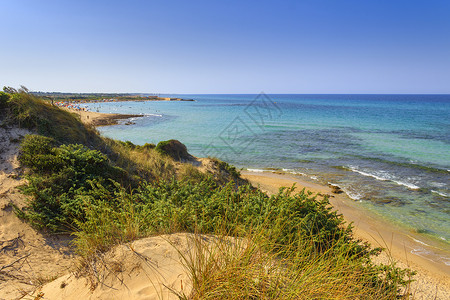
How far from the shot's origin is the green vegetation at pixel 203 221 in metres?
2.69

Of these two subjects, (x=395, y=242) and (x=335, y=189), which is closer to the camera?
(x=395, y=242)

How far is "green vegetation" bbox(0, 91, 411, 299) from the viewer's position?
8.83 feet

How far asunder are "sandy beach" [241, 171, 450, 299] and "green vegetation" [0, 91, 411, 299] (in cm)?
81

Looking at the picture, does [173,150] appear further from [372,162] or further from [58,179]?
[372,162]

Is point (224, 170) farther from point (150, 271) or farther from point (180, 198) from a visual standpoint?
point (150, 271)

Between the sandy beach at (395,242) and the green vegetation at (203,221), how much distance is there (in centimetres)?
81

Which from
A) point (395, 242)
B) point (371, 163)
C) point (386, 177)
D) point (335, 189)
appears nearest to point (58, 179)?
point (395, 242)

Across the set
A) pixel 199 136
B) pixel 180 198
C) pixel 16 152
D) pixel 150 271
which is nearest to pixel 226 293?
pixel 150 271

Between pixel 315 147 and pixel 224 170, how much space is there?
14.7m

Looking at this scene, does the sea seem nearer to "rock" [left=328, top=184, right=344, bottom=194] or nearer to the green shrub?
"rock" [left=328, top=184, right=344, bottom=194]

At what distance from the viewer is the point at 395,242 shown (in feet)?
29.2

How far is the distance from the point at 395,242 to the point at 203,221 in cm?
892

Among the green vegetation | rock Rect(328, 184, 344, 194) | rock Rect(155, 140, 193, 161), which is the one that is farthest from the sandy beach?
rock Rect(155, 140, 193, 161)

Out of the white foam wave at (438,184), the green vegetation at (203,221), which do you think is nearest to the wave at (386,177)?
the white foam wave at (438,184)
